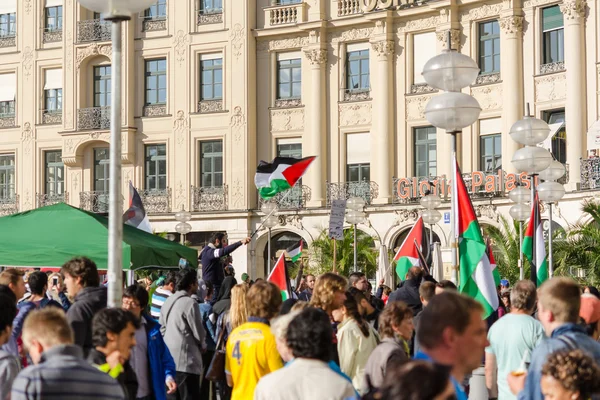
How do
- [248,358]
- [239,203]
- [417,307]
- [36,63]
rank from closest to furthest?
[248,358], [417,307], [239,203], [36,63]

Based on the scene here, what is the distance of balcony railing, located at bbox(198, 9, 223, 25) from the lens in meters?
44.3

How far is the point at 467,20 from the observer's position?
39.8 m

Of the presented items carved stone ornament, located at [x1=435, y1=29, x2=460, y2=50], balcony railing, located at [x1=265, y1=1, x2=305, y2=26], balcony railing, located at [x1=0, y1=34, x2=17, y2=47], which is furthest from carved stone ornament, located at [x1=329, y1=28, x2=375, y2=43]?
balcony railing, located at [x1=0, y1=34, x2=17, y2=47]

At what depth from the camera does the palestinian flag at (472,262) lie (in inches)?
488

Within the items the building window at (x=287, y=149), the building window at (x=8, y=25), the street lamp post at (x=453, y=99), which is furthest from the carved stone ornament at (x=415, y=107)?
the street lamp post at (x=453, y=99)

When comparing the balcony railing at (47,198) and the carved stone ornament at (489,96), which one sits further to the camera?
the balcony railing at (47,198)

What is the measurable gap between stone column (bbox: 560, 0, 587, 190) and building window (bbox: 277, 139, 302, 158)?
37.0 feet

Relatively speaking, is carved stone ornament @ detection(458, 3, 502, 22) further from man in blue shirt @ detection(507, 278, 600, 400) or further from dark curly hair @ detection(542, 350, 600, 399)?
dark curly hair @ detection(542, 350, 600, 399)

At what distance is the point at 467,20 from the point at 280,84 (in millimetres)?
8086

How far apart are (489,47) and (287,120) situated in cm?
848

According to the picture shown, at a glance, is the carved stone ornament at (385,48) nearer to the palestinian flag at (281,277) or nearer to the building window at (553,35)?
the building window at (553,35)

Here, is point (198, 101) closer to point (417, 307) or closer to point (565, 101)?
point (565, 101)

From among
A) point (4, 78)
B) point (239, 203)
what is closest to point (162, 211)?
point (239, 203)

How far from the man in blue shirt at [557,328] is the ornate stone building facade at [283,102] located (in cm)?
2976
